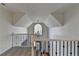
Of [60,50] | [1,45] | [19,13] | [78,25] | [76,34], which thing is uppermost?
[19,13]

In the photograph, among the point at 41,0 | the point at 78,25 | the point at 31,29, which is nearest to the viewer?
the point at 41,0

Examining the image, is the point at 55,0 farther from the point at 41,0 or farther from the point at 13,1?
the point at 13,1

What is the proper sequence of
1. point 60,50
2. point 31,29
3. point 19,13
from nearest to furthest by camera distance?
point 60,50 < point 19,13 < point 31,29

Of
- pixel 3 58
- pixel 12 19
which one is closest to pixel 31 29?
pixel 12 19

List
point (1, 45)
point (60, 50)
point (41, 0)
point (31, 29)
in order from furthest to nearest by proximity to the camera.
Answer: point (31, 29) → point (60, 50) → point (1, 45) → point (41, 0)

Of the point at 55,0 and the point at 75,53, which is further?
the point at 75,53

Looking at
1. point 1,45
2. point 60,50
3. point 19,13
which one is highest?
point 19,13

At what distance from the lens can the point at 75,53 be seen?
4512mm

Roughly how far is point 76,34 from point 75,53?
2.25 ft

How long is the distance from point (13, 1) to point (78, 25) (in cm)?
369

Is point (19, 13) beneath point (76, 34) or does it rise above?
above

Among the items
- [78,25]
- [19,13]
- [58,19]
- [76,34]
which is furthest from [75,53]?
[19,13]

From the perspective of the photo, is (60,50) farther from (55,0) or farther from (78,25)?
(55,0)

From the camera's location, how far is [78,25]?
433cm
